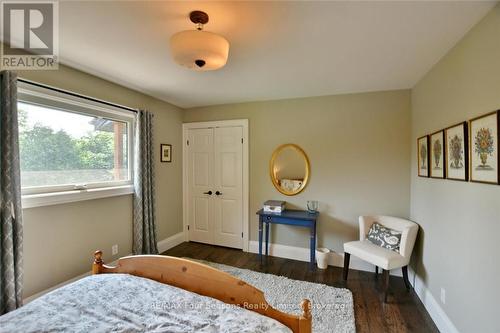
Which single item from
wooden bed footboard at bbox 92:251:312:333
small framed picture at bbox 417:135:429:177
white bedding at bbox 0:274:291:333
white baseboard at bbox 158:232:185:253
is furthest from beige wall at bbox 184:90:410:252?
white bedding at bbox 0:274:291:333

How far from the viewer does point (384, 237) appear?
2.61 metres

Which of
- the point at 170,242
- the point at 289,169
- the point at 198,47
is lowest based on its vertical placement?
the point at 170,242

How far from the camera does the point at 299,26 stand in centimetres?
162

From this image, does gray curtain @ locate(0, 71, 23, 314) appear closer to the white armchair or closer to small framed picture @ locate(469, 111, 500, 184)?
the white armchair

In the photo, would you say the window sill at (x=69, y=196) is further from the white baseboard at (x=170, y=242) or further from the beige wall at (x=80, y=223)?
the white baseboard at (x=170, y=242)

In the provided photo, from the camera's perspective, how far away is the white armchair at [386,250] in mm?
2363

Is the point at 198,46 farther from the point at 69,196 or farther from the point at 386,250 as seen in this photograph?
the point at 386,250

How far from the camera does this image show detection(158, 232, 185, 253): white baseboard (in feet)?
11.9

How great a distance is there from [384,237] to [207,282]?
217cm

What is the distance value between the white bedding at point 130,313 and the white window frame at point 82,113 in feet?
3.99

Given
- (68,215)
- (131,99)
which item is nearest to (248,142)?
(131,99)

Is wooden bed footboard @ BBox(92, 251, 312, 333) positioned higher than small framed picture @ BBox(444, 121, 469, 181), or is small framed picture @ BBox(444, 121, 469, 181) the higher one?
small framed picture @ BBox(444, 121, 469, 181)

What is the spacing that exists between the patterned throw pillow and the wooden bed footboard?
75.3 inches

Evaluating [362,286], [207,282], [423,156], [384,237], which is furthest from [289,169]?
[207,282]
